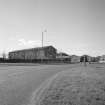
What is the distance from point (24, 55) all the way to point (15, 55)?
10.6m

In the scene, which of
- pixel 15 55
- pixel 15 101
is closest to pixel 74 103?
pixel 15 101

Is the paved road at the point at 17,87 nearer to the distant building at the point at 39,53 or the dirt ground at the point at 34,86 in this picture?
the dirt ground at the point at 34,86

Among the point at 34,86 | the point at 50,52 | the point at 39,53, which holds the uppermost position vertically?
the point at 50,52

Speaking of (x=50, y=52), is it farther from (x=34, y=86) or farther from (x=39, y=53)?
(x=34, y=86)

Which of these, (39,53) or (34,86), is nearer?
(34,86)

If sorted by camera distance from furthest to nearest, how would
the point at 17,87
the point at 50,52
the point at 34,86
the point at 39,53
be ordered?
the point at 50,52 → the point at 39,53 → the point at 34,86 → the point at 17,87

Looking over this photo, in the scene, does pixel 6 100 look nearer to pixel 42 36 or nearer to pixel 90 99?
pixel 90 99

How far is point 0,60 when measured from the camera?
53.8m

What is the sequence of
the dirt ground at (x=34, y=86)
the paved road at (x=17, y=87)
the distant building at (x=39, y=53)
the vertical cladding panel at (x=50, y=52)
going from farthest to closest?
the vertical cladding panel at (x=50, y=52) → the distant building at (x=39, y=53) → the dirt ground at (x=34, y=86) → the paved road at (x=17, y=87)

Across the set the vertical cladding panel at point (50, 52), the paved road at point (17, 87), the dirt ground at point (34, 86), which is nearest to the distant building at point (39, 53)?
the vertical cladding panel at point (50, 52)

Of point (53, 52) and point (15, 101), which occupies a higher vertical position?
point (53, 52)

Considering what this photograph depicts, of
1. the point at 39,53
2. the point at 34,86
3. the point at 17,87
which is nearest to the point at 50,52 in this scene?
the point at 39,53

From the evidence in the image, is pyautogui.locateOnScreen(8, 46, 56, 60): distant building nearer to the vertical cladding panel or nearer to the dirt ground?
the vertical cladding panel

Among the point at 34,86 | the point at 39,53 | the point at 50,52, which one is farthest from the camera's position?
the point at 50,52
